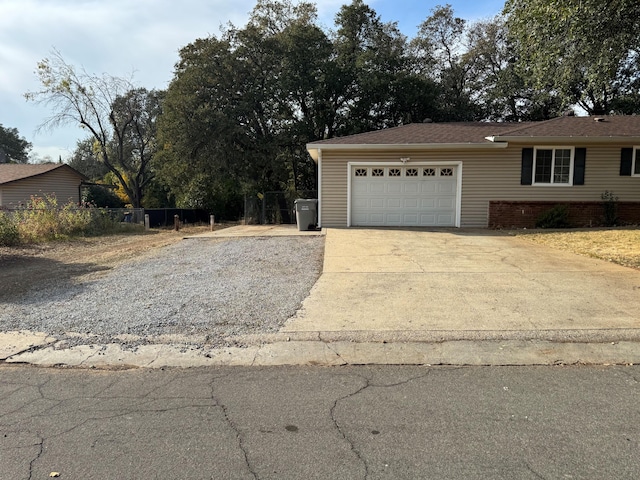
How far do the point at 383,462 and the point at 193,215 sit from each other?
1093 inches

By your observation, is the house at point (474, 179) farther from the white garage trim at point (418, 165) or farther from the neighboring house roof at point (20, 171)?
the neighboring house roof at point (20, 171)

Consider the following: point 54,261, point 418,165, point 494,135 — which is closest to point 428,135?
point 418,165

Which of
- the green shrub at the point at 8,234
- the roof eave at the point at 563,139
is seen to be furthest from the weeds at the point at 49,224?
the roof eave at the point at 563,139

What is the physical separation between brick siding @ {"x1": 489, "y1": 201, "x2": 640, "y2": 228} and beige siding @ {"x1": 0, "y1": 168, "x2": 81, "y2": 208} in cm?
2295

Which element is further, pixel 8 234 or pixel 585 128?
pixel 585 128

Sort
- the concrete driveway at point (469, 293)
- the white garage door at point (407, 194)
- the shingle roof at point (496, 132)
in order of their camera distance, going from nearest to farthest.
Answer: the concrete driveway at point (469, 293)
the shingle roof at point (496, 132)
the white garage door at point (407, 194)

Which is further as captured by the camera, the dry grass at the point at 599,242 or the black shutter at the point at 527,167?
the black shutter at the point at 527,167

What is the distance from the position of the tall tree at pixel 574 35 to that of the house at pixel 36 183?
2430 cm

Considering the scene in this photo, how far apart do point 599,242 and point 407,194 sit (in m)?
6.27

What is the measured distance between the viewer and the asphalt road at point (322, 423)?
2656mm

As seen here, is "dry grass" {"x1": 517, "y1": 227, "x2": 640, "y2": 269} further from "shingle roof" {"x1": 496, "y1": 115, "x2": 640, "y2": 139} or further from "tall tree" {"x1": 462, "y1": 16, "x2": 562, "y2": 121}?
"tall tree" {"x1": 462, "y1": 16, "x2": 562, "y2": 121}

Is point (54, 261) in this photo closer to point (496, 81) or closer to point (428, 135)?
point (428, 135)

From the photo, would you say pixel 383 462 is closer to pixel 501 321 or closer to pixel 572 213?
pixel 501 321

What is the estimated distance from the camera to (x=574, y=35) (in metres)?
9.31
